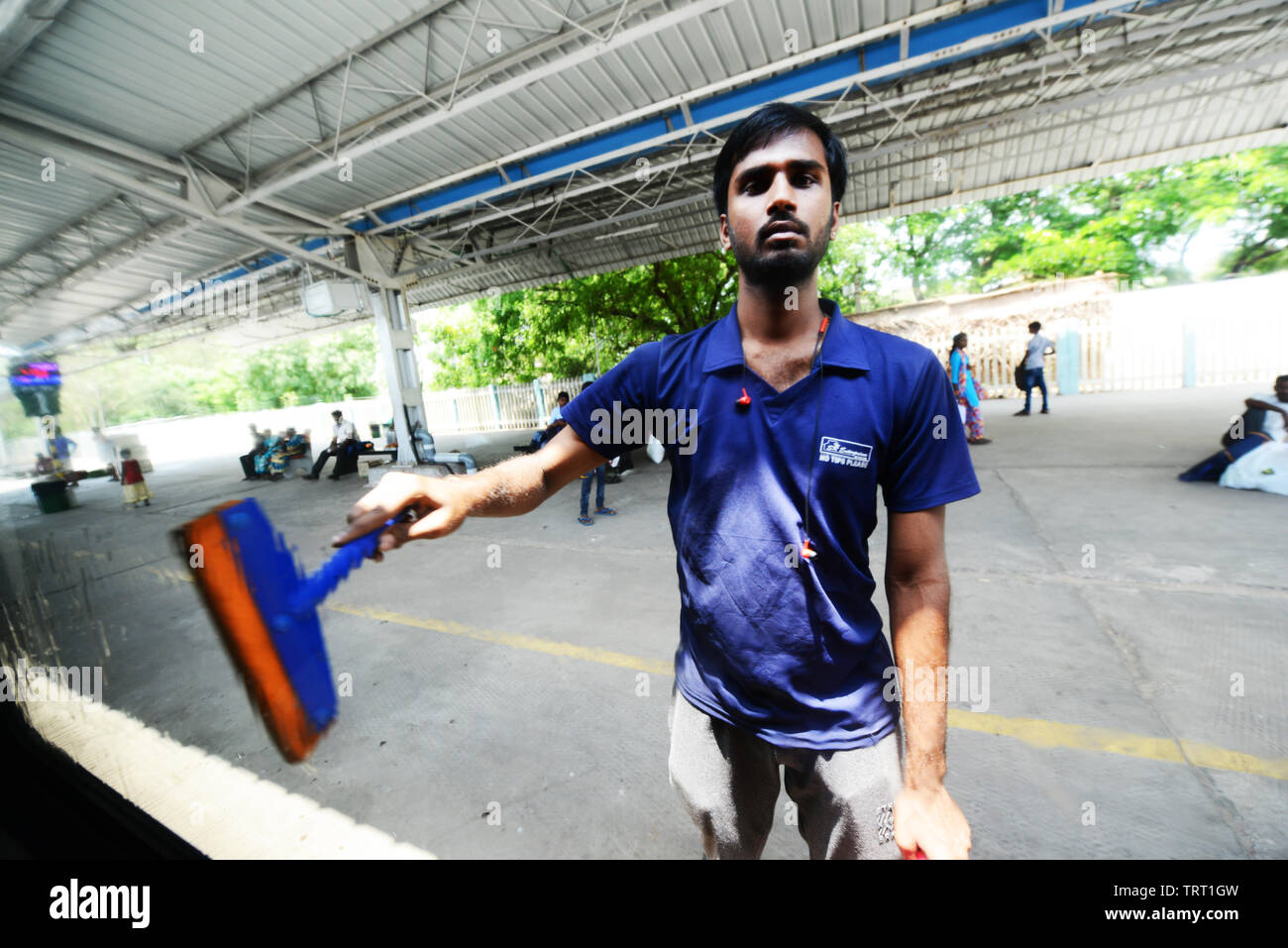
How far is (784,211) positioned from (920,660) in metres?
1.04

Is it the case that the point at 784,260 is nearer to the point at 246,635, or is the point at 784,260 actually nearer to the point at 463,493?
the point at 463,493

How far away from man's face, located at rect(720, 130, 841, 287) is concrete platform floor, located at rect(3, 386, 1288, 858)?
3.33 feet

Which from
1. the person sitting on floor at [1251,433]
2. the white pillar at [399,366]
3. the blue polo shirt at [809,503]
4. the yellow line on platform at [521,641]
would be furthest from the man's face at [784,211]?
the white pillar at [399,366]

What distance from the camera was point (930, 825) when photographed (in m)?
1.08

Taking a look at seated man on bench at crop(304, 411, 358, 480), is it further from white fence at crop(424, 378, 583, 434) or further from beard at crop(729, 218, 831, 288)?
beard at crop(729, 218, 831, 288)

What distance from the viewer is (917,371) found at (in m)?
1.16

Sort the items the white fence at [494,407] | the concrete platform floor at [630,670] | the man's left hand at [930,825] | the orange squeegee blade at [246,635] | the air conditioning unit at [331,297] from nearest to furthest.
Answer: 1. the orange squeegee blade at [246,635]
2. the man's left hand at [930,825]
3. the concrete platform floor at [630,670]
4. the air conditioning unit at [331,297]
5. the white fence at [494,407]

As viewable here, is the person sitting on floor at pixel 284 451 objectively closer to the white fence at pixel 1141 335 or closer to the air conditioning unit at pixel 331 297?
the air conditioning unit at pixel 331 297

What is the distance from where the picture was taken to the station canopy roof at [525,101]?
5.13 m

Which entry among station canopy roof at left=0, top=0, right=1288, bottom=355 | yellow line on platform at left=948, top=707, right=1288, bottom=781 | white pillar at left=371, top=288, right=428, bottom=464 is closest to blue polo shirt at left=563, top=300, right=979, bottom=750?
yellow line on platform at left=948, top=707, right=1288, bottom=781

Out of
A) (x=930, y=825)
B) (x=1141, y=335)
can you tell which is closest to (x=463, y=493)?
(x=930, y=825)

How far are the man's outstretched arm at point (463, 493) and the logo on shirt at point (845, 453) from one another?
22.7 inches
